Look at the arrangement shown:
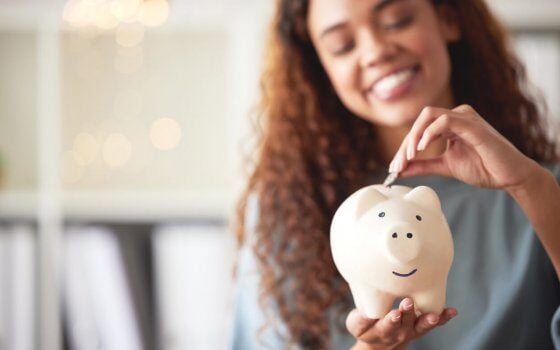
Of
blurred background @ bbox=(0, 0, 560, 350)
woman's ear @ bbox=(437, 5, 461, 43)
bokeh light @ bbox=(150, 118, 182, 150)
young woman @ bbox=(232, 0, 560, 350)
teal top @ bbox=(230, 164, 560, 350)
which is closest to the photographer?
young woman @ bbox=(232, 0, 560, 350)

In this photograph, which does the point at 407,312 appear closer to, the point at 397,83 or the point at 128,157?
the point at 397,83

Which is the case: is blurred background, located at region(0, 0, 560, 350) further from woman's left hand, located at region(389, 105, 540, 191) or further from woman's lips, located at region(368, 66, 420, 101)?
woman's left hand, located at region(389, 105, 540, 191)

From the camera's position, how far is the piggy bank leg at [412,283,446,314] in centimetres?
93

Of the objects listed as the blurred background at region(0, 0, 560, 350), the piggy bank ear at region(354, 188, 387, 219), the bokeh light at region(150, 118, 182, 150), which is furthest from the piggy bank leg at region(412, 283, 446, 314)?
the bokeh light at region(150, 118, 182, 150)

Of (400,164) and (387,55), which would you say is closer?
(400,164)

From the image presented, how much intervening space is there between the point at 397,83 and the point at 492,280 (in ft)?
1.11

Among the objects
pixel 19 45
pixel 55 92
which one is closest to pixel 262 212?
pixel 55 92

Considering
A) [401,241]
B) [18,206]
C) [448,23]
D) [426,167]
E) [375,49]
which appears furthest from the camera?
[18,206]

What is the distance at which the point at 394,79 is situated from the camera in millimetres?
1222

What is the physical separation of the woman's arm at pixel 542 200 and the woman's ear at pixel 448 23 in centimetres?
48

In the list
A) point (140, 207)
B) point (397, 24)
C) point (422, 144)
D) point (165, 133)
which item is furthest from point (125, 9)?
point (422, 144)

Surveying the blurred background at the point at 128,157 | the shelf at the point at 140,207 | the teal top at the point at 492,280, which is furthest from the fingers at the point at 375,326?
the shelf at the point at 140,207

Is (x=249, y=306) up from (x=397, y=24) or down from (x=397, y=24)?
down

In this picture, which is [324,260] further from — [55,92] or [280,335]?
[55,92]
